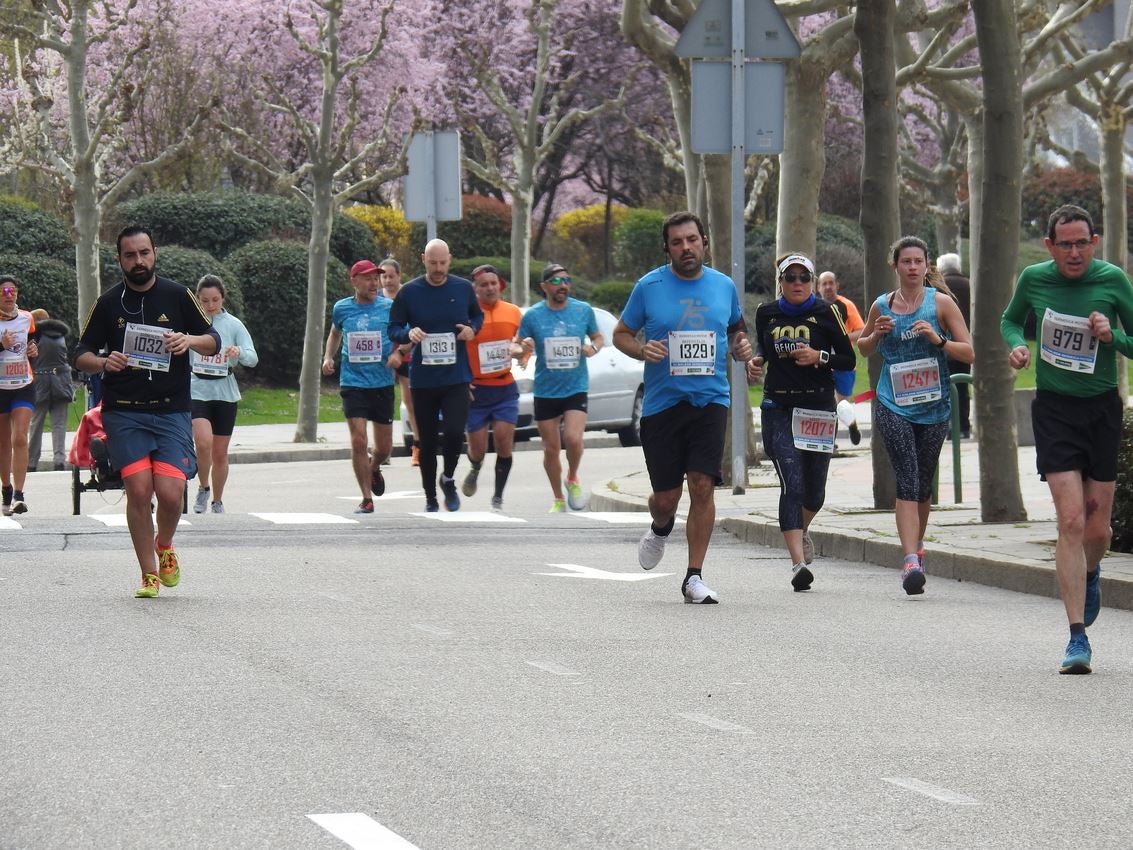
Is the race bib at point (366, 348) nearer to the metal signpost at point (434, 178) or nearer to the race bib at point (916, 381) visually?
the race bib at point (916, 381)

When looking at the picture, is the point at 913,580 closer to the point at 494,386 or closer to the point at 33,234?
the point at 494,386

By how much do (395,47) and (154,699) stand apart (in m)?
44.0

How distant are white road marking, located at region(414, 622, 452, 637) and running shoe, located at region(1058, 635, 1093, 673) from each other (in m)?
2.62

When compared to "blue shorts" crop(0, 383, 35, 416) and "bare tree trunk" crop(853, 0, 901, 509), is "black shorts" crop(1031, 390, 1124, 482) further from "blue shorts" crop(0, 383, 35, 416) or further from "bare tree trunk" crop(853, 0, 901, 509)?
"blue shorts" crop(0, 383, 35, 416)

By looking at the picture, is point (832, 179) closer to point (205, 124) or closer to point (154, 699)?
point (205, 124)

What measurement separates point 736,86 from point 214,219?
70.6ft

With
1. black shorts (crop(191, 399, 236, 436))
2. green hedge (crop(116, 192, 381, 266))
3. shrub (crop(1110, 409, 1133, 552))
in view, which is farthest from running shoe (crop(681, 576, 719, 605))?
green hedge (crop(116, 192, 381, 266))

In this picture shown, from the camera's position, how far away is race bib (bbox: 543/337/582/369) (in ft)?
54.5

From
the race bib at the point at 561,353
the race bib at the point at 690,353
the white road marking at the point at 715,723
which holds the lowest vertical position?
the white road marking at the point at 715,723

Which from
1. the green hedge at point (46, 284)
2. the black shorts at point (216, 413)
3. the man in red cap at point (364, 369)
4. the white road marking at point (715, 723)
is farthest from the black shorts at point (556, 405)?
the green hedge at point (46, 284)

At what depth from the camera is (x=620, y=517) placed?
16.3 metres

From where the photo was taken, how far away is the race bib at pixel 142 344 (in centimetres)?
1098

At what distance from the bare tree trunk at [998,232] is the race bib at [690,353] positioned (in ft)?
11.4

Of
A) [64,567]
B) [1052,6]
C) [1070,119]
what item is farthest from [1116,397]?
[1070,119]
